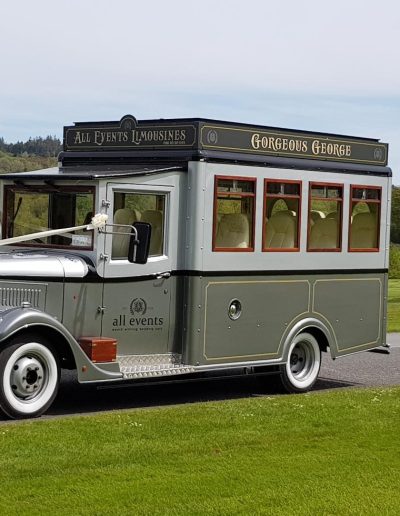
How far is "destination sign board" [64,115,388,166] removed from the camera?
12.1m

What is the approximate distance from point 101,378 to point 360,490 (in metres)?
3.85

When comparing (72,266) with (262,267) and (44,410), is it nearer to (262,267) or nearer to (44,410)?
(44,410)

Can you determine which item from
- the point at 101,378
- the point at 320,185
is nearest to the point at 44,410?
the point at 101,378

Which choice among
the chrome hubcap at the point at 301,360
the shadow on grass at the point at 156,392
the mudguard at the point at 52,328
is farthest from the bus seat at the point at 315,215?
the mudguard at the point at 52,328

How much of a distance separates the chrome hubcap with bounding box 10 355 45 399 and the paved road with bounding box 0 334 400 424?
0.30 metres

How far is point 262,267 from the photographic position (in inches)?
501

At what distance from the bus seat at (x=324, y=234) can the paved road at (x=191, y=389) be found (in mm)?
1615

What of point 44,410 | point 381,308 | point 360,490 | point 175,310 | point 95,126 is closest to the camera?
point 360,490

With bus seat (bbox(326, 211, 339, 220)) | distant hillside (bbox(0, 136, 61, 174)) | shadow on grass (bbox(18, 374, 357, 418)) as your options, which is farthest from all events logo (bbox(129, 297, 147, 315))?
distant hillside (bbox(0, 136, 61, 174))

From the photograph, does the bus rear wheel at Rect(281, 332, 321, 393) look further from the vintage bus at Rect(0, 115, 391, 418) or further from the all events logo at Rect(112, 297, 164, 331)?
the all events logo at Rect(112, 297, 164, 331)

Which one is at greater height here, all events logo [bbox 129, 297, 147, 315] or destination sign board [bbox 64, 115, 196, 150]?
destination sign board [bbox 64, 115, 196, 150]

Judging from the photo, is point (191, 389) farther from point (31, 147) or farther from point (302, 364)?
point (31, 147)

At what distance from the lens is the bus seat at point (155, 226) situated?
1191 centimetres

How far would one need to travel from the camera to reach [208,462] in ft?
28.1
